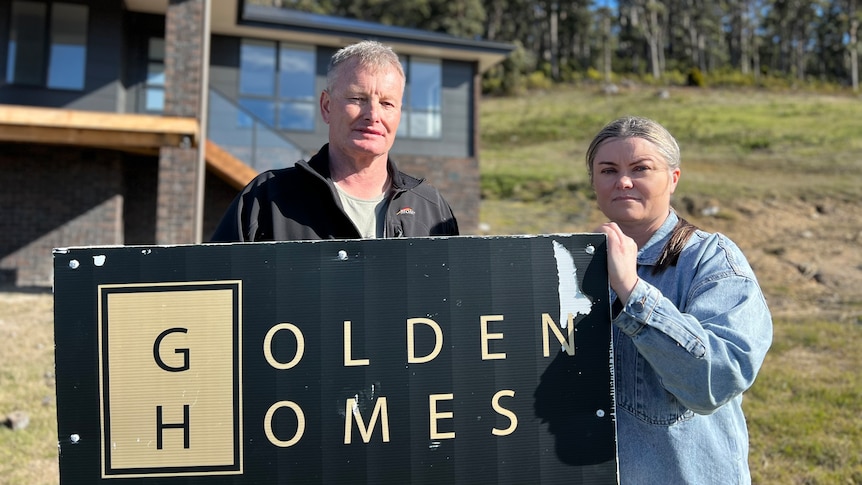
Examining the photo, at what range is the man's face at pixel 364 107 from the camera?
2.15 meters

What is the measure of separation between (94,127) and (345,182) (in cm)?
894

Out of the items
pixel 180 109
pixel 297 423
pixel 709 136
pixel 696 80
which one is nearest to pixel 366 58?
pixel 297 423

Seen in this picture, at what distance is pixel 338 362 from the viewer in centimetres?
180

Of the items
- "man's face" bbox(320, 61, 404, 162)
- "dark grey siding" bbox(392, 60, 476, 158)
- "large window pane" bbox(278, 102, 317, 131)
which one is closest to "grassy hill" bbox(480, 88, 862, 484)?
"dark grey siding" bbox(392, 60, 476, 158)

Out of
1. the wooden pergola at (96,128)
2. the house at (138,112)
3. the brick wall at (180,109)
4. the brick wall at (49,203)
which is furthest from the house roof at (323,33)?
the wooden pergola at (96,128)

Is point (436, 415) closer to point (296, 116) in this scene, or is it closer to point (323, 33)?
point (323, 33)

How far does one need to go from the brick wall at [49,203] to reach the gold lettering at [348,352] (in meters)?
11.4

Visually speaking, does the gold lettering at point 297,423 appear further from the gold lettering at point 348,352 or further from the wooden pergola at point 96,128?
the wooden pergola at point 96,128

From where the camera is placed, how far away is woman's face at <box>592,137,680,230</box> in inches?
73.7

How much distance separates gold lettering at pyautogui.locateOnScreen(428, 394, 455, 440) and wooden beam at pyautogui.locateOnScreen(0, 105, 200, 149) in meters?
9.15

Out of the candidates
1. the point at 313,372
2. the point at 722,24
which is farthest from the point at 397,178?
the point at 722,24

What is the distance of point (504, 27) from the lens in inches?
2468

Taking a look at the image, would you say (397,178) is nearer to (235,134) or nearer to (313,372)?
(313,372)

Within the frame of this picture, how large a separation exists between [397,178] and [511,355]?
0.85 metres
